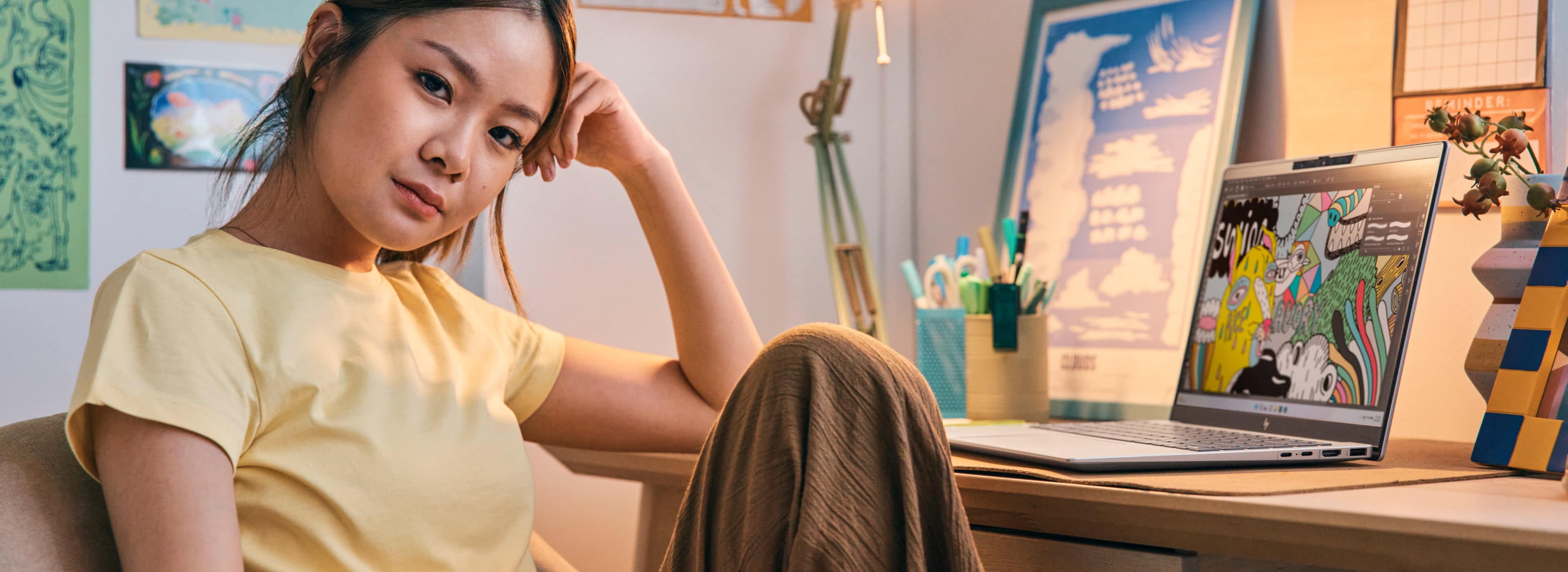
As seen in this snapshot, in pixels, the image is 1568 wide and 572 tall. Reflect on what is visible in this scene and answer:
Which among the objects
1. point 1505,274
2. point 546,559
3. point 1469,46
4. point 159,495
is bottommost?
point 546,559

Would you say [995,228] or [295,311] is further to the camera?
[995,228]

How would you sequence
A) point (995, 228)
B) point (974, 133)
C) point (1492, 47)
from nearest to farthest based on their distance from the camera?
point (1492, 47), point (995, 228), point (974, 133)

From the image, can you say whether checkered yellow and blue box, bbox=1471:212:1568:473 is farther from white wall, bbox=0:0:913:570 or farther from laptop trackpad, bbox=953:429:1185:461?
white wall, bbox=0:0:913:570

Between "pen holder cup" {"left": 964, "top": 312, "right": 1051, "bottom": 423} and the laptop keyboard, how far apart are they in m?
0.12

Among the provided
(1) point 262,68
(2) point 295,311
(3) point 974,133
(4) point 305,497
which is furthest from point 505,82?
(3) point 974,133

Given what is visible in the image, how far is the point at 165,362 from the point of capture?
722 millimetres

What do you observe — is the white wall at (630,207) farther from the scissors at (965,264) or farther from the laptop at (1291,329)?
the laptop at (1291,329)

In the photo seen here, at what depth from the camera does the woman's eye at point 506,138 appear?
86 centimetres

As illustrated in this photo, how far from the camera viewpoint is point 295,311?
0.82 meters

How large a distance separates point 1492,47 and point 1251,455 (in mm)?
558

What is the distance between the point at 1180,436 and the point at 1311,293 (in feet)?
0.66

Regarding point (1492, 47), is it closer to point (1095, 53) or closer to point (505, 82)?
point (1095, 53)

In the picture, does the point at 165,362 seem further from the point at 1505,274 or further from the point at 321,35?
the point at 1505,274

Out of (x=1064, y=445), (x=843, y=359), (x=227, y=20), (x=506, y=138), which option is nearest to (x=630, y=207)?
(x=227, y=20)
